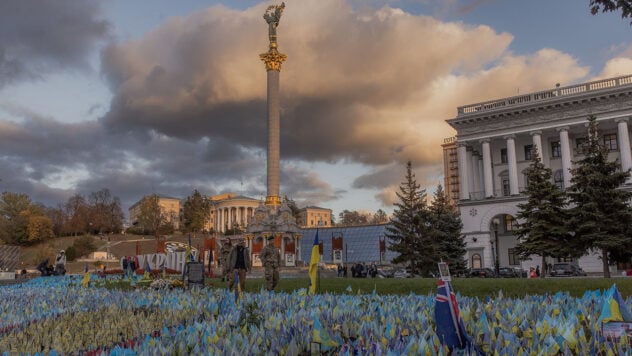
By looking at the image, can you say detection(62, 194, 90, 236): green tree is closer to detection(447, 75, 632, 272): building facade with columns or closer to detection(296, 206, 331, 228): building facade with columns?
detection(296, 206, 331, 228): building facade with columns

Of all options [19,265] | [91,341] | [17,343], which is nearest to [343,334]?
[91,341]

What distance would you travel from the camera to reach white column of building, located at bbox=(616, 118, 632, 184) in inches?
1829

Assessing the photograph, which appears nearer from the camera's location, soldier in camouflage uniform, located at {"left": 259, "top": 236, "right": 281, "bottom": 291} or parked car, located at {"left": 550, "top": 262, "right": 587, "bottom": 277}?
soldier in camouflage uniform, located at {"left": 259, "top": 236, "right": 281, "bottom": 291}

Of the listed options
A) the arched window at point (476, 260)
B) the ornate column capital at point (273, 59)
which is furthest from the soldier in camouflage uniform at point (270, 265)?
the ornate column capital at point (273, 59)

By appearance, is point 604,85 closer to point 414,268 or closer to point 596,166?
point 596,166

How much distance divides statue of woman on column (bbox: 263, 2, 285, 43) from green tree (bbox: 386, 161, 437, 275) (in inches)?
1434

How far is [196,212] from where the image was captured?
373 feet

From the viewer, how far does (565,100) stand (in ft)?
160

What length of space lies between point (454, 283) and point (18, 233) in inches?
3837

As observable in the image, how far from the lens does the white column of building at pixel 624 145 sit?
46.5 metres

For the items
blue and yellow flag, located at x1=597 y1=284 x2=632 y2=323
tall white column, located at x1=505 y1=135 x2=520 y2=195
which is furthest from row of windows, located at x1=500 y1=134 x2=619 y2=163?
blue and yellow flag, located at x1=597 y1=284 x2=632 y2=323

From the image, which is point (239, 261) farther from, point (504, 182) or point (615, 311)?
point (504, 182)

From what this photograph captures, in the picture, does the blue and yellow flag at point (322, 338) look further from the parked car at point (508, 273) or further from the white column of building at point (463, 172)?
the white column of building at point (463, 172)

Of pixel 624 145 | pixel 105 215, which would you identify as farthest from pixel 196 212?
pixel 624 145
